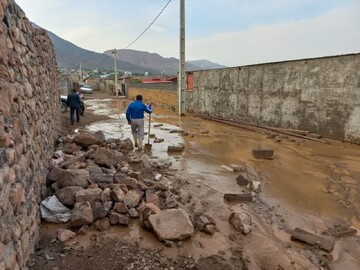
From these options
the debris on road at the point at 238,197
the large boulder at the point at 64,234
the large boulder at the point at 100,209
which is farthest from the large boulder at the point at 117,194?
the debris on road at the point at 238,197

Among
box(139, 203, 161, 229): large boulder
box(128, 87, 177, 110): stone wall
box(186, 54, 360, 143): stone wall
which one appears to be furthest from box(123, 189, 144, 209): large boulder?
box(128, 87, 177, 110): stone wall

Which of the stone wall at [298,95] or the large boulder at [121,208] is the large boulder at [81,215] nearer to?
the large boulder at [121,208]

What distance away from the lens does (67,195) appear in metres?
4.34

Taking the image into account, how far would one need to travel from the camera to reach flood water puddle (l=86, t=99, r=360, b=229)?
17.9 ft

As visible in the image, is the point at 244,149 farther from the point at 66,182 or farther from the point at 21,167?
the point at 21,167

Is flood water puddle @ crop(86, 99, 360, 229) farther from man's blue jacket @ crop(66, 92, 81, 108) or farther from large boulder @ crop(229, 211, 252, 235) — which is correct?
man's blue jacket @ crop(66, 92, 81, 108)

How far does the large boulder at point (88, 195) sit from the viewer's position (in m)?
4.27

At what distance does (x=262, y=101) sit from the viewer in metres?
14.3

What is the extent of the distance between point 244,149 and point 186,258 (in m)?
6.48

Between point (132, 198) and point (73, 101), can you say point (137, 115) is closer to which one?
point (132, 198)

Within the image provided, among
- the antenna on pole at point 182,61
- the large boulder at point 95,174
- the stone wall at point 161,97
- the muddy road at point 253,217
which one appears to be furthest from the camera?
the stone wall at point 161,97

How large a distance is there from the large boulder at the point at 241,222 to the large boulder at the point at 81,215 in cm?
200

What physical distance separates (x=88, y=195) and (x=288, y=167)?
518 cm

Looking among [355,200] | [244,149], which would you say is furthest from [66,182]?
[244,149]
